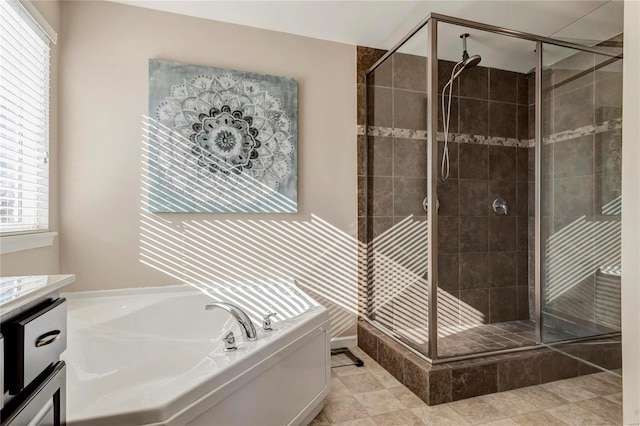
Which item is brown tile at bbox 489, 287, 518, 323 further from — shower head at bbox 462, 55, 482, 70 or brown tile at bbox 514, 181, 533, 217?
shower head at bbox 462, 55, 482, 70

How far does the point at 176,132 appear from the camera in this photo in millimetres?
2367

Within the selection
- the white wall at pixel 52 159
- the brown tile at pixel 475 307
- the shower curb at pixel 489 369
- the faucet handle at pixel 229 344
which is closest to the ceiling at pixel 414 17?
the white wall at pixel 52 159

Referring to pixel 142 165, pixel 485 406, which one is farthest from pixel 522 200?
pixel 142 165

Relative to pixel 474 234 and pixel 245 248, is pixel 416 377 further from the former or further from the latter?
pixel 245 248

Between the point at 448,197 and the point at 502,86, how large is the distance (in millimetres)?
1135

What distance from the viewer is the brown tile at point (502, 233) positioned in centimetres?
283

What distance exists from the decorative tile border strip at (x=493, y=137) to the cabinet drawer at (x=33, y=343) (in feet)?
6.47

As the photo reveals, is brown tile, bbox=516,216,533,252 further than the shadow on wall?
Yes

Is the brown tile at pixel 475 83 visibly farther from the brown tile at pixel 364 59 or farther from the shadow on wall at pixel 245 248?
the shadow on wall at pixel 245 248

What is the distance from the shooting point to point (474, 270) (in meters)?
2.79

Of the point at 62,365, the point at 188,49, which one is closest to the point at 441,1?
the point at 188,49

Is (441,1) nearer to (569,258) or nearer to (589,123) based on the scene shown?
(589,123)

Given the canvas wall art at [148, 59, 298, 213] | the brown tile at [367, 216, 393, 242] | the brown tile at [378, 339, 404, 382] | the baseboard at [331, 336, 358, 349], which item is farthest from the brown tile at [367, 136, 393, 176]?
the baseboard at [331, 336, 358, 349]

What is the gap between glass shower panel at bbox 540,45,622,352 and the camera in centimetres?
188
